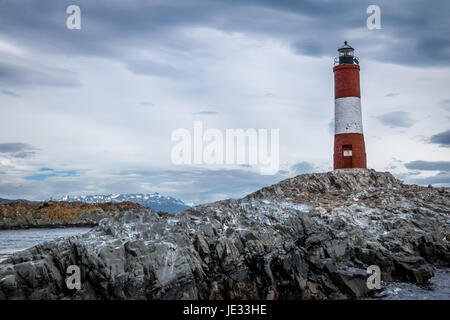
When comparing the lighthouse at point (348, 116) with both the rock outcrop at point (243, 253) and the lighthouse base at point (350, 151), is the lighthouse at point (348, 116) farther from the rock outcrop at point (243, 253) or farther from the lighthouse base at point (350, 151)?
the rock outcrop at point (243, 253)

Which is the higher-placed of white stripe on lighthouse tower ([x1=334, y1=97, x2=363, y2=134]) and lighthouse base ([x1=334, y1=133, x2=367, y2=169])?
white stripe on lighthouse tower ([x1=334, y1=97, x2=363, y2=134])

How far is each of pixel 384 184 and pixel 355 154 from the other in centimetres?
338

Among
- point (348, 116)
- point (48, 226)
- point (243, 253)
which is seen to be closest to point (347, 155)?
point (348, 116)

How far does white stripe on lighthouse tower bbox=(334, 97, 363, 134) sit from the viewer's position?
117 feet

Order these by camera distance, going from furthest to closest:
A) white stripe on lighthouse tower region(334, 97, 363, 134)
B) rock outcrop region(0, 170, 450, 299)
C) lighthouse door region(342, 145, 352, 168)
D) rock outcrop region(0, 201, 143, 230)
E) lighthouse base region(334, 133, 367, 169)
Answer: rock outcrop region(0, 201, 143, 230), lighthouse door region(342, 145, 352, 168), lighthouse base region(334, 133, 367, 169), white stripe on lighthouse tower region(334, 97, 363, 134), rock outcrop region(0, 170, 450, 299)

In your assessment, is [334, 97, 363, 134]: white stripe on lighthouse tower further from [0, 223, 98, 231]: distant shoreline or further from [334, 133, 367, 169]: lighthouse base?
[0, 223, 98, 231]: distant shoreline

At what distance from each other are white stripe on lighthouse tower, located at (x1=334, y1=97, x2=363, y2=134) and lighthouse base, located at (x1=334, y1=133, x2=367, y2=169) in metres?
0.49

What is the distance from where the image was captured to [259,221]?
24.3 metres

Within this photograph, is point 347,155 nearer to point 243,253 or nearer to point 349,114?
point 349,114

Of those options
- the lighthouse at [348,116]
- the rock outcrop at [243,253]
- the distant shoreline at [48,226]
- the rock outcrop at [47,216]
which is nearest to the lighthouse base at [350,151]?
the lighthouse at [348,116]

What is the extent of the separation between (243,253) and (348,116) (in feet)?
60.2

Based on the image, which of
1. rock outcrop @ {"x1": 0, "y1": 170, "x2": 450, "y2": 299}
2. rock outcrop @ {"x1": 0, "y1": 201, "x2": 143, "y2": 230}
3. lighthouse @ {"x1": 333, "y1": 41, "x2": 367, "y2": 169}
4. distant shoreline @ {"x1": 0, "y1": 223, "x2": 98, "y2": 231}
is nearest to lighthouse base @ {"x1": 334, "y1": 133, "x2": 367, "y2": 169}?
lighthouse @ {"x1": 333, "y1": 41, "x2": 367, "y2": 169}
